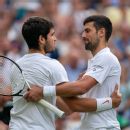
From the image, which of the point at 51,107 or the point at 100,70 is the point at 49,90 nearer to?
the point at 51,107

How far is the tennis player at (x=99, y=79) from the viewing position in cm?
817

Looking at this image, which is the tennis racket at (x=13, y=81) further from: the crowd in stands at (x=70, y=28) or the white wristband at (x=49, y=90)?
the crowd in stands at (x=70, y=28)

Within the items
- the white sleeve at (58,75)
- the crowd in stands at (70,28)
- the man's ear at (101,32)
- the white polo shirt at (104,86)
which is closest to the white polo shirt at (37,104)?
the white sleeve at (58,75)

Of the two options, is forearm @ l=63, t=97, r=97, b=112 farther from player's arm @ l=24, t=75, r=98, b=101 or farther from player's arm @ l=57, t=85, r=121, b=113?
player's arm @ l=24, t=75, r=98, b=101

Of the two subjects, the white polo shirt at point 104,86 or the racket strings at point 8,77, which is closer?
the racket strings at point 8,77

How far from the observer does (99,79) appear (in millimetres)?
8219

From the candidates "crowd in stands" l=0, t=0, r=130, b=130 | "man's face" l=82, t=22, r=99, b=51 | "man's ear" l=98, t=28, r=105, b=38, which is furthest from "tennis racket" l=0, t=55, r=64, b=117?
"crowd in stands" l=0, t=0, r=130, b=130

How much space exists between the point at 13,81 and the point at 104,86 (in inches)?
41.2

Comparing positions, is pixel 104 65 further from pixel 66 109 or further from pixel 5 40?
pixel 5 40

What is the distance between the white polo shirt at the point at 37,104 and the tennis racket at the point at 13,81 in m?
0.08

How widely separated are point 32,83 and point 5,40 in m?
6.99

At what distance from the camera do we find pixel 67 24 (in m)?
15.2

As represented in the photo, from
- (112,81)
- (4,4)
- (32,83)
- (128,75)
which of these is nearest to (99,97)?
(112,81)

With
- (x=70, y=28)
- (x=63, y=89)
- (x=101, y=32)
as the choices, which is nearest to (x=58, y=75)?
(x=63, y=89)
